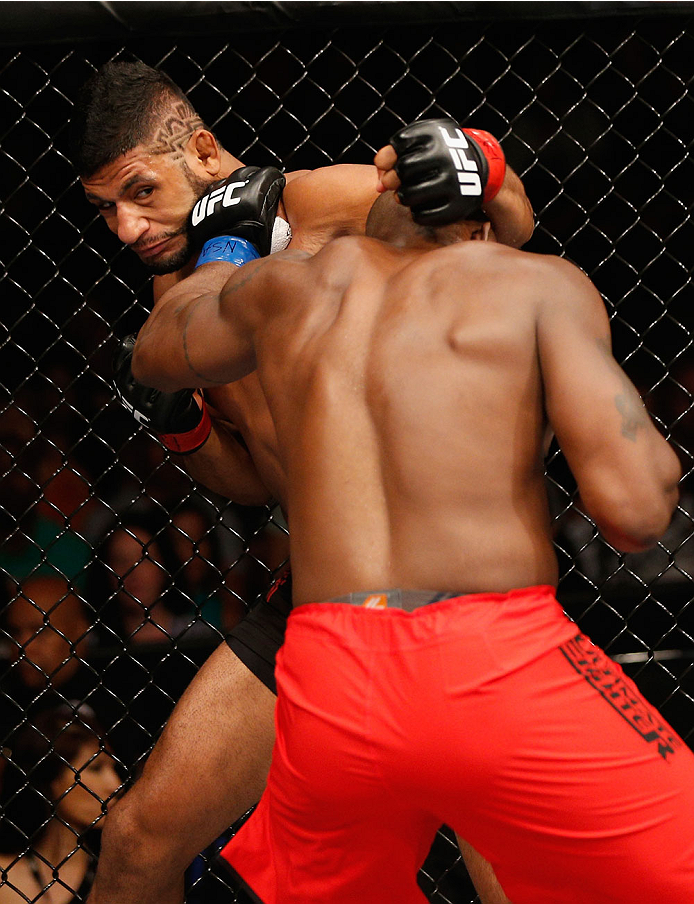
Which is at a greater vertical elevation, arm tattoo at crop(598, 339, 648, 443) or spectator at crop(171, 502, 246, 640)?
arm tattoo at crop(598, 339, 648, 443)

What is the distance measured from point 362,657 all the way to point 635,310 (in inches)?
77.7

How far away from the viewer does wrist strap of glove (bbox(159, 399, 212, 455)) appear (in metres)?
1.70

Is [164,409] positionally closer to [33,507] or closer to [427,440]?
[427,440]

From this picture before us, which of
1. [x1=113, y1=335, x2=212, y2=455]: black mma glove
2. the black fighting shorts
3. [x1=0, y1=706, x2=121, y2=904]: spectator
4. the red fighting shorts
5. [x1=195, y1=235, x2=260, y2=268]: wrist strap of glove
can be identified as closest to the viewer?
the red fighting shorts

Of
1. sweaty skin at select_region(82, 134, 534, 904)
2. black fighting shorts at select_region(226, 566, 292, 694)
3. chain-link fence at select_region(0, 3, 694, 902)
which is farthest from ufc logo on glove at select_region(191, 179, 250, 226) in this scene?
chain-link fence at select_region(0, 3, 694, 902)

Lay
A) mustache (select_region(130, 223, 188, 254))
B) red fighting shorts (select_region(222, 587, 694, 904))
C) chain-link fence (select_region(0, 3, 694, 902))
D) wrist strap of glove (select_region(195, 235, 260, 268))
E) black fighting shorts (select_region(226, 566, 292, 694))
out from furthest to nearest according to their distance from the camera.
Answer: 1. chain-link fence (select_region(0, 3, 694, 902))
2. mustache (select_region(130, 223, 188, 254))
3. black fighting shorts (select_region(226, 566, 292, 694))
4. wrist strap of glove (select_region(195, 235, 260, 268))
5. red fighting shorts (select_region(222, 587, 694, 904))

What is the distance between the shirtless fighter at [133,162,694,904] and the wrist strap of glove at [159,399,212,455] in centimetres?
63

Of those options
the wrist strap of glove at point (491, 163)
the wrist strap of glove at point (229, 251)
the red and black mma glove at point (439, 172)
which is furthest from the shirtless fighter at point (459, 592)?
the wrist strap of glove at point (229, 251)

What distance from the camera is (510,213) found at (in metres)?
1.38

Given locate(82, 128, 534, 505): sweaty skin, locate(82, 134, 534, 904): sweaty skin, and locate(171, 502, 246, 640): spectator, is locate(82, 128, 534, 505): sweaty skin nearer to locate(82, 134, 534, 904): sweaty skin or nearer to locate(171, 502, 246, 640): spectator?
locate(82, 134, 534, 904): sweaty skin

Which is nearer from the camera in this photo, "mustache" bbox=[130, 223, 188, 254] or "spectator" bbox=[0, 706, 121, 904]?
"mustache" bbox=[130, 223, 188, 254]

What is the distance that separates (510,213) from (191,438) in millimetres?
727

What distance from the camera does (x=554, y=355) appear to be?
967 mm

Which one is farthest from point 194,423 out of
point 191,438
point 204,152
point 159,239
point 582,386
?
point 582,386
